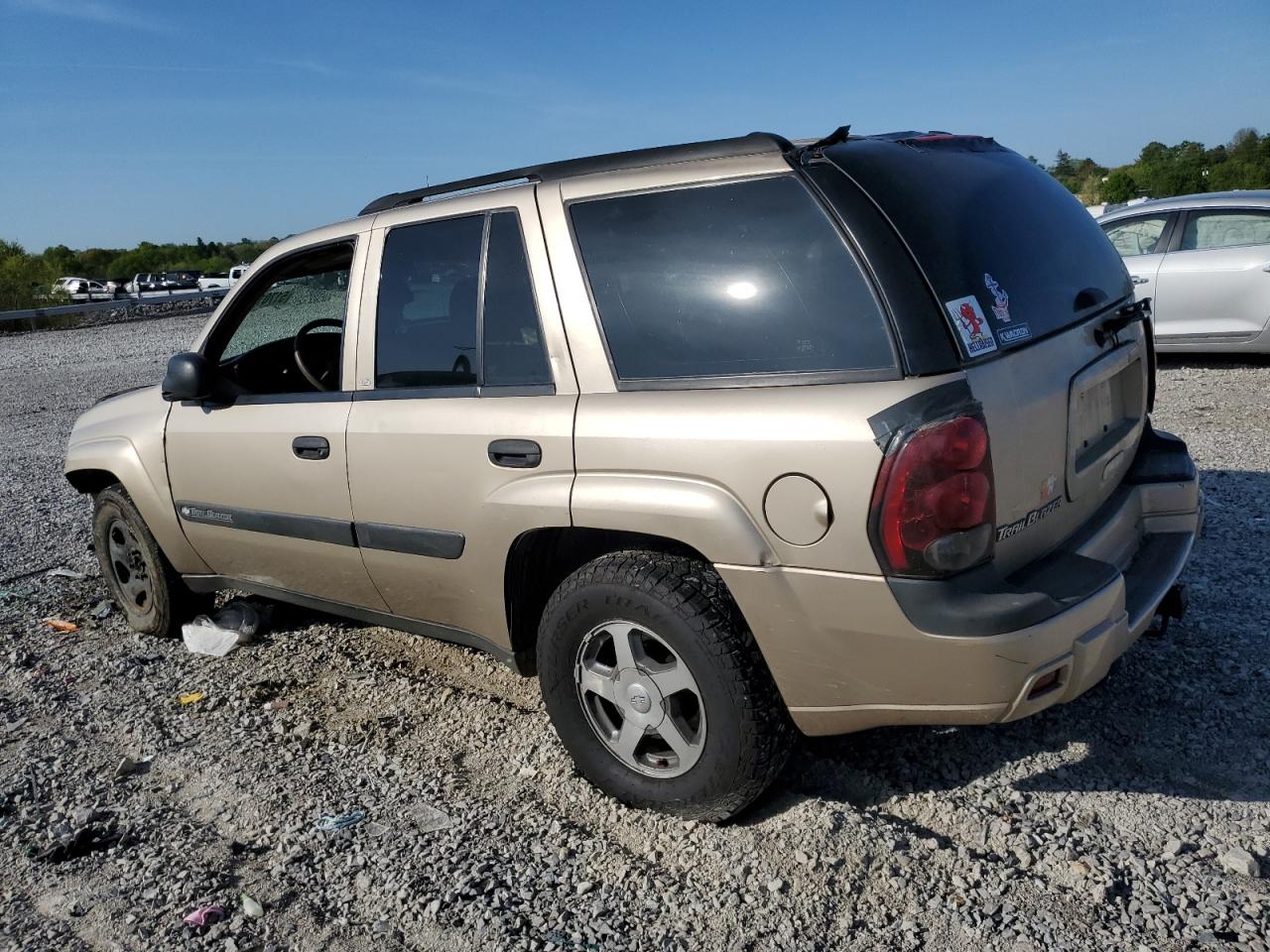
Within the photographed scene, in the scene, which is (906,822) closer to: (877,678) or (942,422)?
(877,678)

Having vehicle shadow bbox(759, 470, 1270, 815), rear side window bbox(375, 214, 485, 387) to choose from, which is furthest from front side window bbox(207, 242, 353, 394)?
vehicle shadow bbox(759, 470, 1270, 815)

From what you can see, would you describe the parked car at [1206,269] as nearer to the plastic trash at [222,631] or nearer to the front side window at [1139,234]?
the front side window at [1139,234]

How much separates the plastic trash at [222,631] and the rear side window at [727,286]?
2.78 m

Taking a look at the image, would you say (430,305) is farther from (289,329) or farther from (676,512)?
(289,329)

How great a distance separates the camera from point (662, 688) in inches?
116

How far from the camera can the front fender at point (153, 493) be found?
4.56 m

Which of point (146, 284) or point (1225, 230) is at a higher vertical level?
point (146, 284)

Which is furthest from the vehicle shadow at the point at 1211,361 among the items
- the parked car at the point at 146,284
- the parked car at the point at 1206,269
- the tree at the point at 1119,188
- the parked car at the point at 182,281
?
the parked car at the point at 182,281

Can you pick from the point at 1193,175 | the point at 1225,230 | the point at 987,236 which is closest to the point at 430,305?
the point at 987,236

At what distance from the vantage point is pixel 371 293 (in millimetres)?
3744

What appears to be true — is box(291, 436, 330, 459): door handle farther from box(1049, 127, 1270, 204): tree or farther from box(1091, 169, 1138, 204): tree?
box(1091, 169, 1138, 204): tree

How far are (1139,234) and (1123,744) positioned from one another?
8077mm

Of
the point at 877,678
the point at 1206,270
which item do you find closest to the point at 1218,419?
the point at 1206,270

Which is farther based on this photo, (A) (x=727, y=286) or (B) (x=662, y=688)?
(B) (x=662, y=688)
